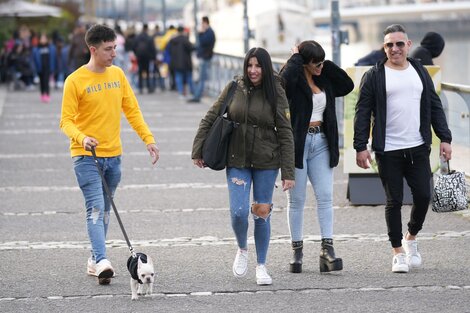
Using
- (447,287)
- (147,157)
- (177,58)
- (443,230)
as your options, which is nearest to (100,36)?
(447,287)

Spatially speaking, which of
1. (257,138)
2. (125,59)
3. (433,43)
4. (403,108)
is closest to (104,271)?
(257,138)

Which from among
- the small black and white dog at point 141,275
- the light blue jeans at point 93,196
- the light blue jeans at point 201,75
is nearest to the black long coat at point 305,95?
the light blue jeans at point 93,196

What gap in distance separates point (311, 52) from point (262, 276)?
1.50 m

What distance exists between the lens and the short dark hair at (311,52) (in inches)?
348

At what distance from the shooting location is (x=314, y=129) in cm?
899

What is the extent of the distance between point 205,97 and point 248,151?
22.8 m

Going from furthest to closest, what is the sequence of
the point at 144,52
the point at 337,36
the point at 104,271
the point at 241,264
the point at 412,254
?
the point at 144,52 → the point at 337,36 → the point at 412,254 → the point at 241,264 → the point at 104,271

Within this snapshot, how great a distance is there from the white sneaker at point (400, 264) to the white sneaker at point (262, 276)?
0.92 metres

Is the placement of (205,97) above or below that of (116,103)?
below

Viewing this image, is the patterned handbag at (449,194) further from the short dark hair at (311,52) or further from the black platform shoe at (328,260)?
the short dark hair at (311,52)

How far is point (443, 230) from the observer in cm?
1106

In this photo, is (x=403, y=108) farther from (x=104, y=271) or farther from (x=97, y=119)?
(x=104, y=271)

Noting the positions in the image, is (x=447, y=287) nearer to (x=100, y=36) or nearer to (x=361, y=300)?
(x=361, y=300)

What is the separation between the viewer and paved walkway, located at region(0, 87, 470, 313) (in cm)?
816
